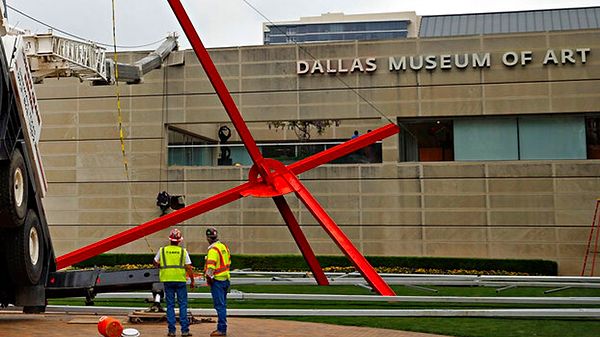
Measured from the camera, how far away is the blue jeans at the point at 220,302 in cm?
1143

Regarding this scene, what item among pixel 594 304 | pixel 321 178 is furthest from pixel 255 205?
pixel 594 304

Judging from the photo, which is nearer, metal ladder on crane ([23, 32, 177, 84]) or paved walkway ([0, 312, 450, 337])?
paved walkway ([0, 312, 450, 337])

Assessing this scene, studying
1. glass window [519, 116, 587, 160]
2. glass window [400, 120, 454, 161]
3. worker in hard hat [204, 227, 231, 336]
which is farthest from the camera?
glass window [400, 120, 454, 161]

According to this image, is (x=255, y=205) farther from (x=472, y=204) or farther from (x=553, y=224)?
(x=553, y=224)

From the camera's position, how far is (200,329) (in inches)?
490

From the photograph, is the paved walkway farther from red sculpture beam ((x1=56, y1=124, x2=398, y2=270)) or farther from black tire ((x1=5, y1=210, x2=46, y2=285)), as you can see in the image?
red sculpture beam ((x1=56, y1=124, x2=398, y2=270))

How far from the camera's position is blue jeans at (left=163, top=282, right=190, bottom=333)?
37.2 feet

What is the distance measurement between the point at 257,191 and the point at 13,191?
8.20 meters

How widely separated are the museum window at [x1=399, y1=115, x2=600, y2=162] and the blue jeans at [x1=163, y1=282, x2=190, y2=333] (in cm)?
1759

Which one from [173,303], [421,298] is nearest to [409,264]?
[421,298]

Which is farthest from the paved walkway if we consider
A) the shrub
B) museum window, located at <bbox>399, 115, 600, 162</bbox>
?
museum window, located at <bbox>399, 115, 600, 162</bbox>

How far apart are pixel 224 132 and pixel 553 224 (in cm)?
A: 1292

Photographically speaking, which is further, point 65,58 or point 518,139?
point 518,139

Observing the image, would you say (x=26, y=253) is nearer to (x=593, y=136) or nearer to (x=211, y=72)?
(x=211, y=72)
